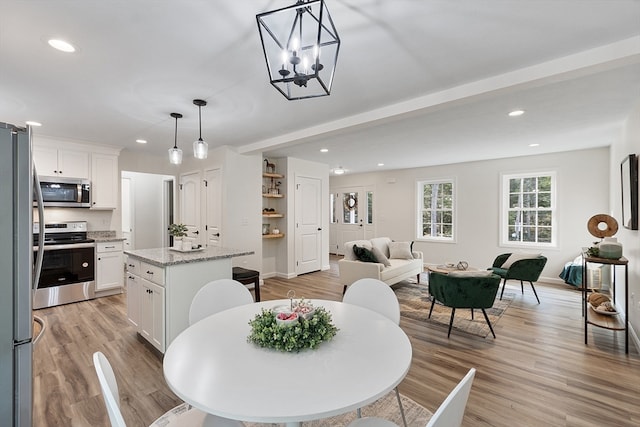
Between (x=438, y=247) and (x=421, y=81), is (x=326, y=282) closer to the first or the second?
(x=438, y=247)

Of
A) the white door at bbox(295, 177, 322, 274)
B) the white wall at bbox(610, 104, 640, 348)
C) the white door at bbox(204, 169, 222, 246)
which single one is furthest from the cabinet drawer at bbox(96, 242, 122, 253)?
the white wall at bbox(610, 104, 640, 348)

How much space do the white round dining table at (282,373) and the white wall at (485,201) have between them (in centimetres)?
555

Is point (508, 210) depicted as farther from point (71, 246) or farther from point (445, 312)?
point (71, 246)

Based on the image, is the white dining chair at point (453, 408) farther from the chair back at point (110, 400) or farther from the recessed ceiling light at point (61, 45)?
the recessed ceiling light at point (61, 45)

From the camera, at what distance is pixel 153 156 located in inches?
219

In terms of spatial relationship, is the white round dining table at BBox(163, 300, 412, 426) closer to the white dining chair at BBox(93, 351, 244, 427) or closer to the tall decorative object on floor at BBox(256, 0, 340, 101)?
the white dining chair at BBox(93, 351, 244, 427)

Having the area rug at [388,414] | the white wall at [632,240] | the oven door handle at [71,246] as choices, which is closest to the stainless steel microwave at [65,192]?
the oven door handle at [71,246]

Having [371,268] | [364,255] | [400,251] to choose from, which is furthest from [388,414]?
[400,251]

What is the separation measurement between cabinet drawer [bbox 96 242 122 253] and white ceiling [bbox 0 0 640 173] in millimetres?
1624

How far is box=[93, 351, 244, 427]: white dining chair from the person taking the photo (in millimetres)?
861

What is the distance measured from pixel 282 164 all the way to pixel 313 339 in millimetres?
4922

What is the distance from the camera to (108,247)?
4.55 metres

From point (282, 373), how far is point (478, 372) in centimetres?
212

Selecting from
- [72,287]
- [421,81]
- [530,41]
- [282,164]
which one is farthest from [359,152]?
[72,287]
